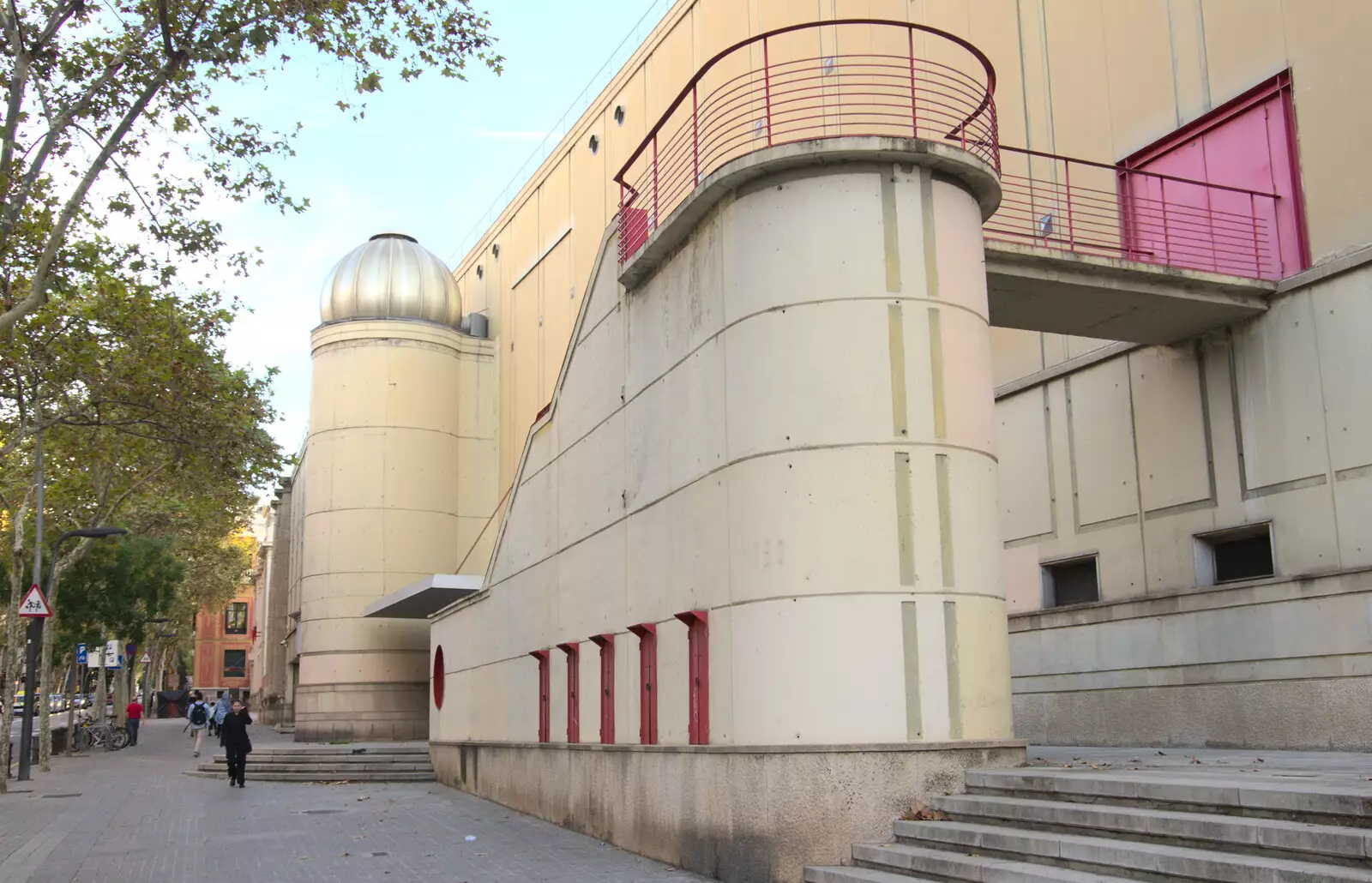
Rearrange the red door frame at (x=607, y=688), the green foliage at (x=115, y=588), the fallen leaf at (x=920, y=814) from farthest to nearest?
1. the green foliage at (x=115, y=588)
2. the red door frame at (x=607, y=688)
3. the fallen leaf at (x=920, y=814)

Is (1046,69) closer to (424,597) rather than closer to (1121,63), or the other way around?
(1121,63)

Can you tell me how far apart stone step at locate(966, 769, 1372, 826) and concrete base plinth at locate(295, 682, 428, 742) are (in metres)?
24.9

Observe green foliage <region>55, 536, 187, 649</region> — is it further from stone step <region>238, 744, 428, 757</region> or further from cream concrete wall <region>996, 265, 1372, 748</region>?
cream concrete wall <region>996, 265, 1372, 748</region>

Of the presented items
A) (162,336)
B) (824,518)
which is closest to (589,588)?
(824,518)

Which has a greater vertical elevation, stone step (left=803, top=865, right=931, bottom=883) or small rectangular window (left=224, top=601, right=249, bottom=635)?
small rectangular window (left=224, top=601, right=249, bottom=635)

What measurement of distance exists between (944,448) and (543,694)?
755cm

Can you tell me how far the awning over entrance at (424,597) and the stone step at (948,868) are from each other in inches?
714

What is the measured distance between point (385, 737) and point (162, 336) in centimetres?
1539

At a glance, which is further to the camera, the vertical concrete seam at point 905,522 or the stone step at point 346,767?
the stone step at point 346,767

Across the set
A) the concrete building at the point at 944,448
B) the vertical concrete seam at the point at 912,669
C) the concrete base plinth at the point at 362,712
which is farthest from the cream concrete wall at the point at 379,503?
the vertical concrete seam at the point at 912,669

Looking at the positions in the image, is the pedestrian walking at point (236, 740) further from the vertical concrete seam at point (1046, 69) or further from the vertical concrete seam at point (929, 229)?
the vertical concrete seam at point (1046, 69)

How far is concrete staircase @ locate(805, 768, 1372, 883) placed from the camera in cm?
636

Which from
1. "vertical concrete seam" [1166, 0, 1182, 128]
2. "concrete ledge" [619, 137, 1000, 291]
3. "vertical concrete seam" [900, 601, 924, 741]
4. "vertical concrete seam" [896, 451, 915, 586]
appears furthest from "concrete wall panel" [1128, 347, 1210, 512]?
"vertical concrete seam" [900, 601, 924, 741]

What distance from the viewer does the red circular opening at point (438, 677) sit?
71.6 ft
